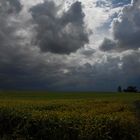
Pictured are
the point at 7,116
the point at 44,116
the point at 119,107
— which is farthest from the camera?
the point at 119,107

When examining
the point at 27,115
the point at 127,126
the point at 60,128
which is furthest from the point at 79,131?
the point at 27,115

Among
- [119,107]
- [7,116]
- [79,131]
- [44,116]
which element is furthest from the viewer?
[119,107]

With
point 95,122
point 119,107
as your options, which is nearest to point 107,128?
point 95,122

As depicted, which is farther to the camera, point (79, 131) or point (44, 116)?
point (44, 116)

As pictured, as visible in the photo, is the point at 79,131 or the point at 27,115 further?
the point at 27,115

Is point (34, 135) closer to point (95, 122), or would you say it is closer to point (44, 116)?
point (44, 116)

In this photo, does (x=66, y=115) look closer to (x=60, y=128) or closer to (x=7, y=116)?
(x=60, y=128)

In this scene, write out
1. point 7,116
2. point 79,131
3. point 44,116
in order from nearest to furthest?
point 79,131 → point 44,116 → point 7,116

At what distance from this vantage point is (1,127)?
877 inches

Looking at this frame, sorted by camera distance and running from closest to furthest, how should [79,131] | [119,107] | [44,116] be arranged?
[79,131] → [44,116] → [119,107]

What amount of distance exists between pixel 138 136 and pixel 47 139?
431cm

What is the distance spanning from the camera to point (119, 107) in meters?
31.0

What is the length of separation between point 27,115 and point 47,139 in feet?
7.79

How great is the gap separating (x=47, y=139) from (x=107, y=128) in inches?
115
